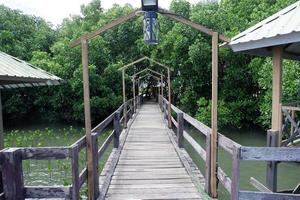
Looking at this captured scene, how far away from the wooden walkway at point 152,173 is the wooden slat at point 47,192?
3.50 ft

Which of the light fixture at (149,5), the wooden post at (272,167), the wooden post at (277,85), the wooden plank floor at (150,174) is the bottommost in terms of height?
the wooden plank floor at (150,174)

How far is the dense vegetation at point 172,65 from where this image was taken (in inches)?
611

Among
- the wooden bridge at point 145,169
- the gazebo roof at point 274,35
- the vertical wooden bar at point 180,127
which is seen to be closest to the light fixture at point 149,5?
the gazebo roof at point 274,35

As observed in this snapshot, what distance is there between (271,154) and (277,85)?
1.84 m

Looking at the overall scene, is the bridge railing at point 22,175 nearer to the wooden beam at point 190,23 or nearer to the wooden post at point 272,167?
the wooden beam at point 190,23

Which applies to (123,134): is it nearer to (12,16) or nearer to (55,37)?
(55,37)

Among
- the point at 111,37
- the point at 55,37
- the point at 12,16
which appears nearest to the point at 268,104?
the point at 111,37

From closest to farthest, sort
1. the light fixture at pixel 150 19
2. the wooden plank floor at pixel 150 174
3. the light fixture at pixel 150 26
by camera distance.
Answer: the light fixture at pixel 150 19, the light fixture at pixel 150 26, the wooden plank floor at pixel 150 174

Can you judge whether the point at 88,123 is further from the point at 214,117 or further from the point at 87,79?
the point at 214,117

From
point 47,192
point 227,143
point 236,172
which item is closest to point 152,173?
point 227,143

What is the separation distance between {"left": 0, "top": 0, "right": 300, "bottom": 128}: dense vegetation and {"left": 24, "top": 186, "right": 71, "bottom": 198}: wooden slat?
32.3 feet

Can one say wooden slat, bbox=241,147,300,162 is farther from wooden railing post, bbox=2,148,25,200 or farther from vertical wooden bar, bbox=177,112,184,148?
vertical wooden bar, bbox=177,112,184,148

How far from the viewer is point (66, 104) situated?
2108cm

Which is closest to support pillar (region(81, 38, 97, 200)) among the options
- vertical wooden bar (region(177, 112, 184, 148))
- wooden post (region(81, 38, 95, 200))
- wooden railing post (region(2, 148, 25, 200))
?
wooden post (region(81, 38, 95, 200))
